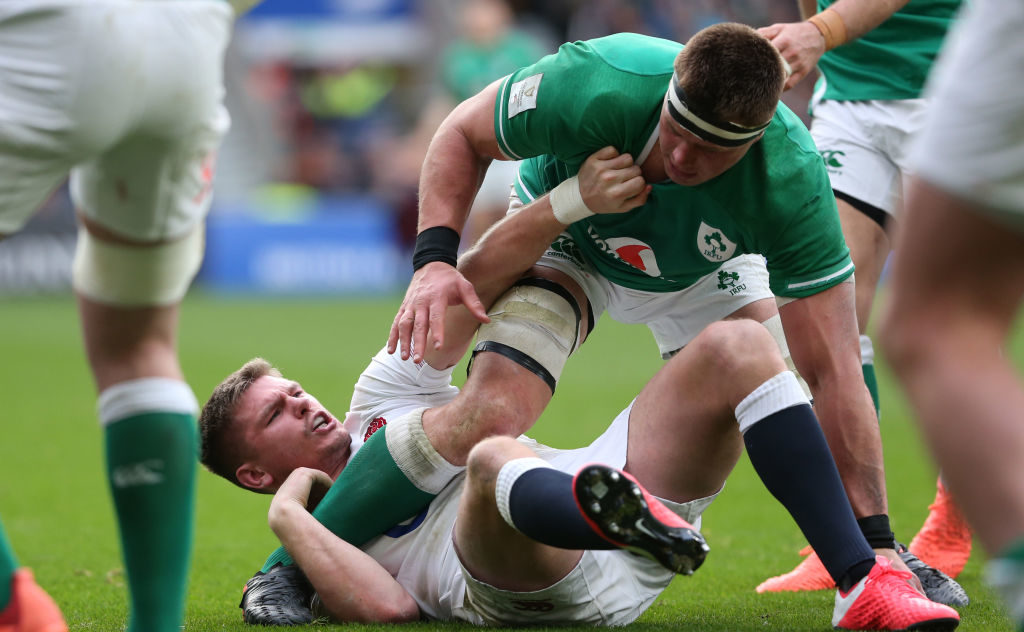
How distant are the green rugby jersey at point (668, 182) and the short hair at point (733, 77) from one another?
0.19m

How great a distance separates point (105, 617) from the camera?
3.10 m

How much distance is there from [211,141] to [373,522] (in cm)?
117

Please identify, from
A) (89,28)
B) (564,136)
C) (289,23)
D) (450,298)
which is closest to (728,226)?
(564,136)

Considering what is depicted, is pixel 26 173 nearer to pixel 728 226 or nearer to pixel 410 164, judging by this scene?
pixel 728 226

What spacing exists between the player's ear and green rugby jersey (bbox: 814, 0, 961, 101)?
2315 millimetres

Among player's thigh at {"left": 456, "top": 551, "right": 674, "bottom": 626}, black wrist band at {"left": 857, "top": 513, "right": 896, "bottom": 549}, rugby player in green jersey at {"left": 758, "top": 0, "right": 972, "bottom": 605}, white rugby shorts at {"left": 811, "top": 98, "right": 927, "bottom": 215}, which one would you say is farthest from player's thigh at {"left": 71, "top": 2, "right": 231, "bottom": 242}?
white rugby shorts at {"left": 811, "top": 98, "right": 927, "bottom": 215}

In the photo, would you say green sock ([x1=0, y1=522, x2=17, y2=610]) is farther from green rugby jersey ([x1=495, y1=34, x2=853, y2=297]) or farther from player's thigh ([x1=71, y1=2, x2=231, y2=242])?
green rugby jersey ([x1=495, y1=34, x2=853, y2=297])

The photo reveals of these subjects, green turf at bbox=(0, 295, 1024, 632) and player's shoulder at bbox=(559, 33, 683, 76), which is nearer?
player's shoulder at bbox=(559, 33, 683, 76)

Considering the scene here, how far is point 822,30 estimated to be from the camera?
3.55 meters

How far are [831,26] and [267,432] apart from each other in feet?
6.48

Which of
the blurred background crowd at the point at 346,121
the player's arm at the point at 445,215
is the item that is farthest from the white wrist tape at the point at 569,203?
the blurred background crowd at the point at 346,121

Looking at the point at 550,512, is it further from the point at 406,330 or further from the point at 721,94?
the point at 721,94

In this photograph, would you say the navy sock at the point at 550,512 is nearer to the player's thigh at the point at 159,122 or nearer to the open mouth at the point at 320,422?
the player's thigh at the point at 159,122

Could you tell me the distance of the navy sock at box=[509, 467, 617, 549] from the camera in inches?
92.4
